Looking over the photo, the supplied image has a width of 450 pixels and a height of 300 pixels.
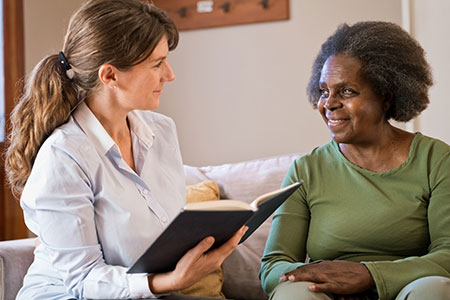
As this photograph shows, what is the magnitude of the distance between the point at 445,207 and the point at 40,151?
1.05 metres

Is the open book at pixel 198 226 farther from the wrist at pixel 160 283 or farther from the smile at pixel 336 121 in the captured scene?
the smile at pixel 336 121

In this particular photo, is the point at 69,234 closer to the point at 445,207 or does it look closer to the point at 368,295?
the point at 368,295

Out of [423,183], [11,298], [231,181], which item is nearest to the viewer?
[423,183]

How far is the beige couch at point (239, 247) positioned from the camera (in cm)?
193

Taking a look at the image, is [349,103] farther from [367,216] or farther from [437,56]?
[437,56]

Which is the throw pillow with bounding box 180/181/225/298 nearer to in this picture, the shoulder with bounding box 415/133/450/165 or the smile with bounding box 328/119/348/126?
the smile with bounding box 328/119/348/126

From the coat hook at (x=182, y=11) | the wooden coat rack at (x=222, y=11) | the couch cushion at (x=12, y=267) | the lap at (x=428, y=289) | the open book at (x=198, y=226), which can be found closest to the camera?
the open book at (x=198, y=226)

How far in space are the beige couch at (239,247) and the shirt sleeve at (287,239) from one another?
0.52 m

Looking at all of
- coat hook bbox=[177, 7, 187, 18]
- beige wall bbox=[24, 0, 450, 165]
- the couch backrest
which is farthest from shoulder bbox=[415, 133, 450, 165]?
coat hook bbox=[177, 7, 187, 18]

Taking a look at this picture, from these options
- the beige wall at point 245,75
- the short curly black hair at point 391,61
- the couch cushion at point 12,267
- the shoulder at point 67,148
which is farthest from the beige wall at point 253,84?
the shoulder at point 67,148

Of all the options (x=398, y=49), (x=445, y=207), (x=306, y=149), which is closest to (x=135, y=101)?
(x=398, y=49)

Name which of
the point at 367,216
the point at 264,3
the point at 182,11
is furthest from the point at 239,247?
the point at 182,11

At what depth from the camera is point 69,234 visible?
Answer: 1427 mm

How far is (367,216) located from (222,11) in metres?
2.43
